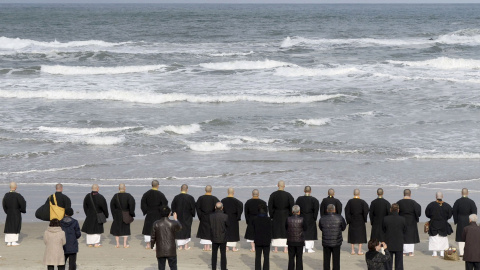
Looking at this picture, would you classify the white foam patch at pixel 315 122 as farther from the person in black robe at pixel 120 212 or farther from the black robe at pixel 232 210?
the black robe at pixel 232 210

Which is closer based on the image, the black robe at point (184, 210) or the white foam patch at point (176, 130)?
the black robe at point (184, 210)

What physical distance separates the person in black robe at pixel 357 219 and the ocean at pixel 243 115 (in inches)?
197

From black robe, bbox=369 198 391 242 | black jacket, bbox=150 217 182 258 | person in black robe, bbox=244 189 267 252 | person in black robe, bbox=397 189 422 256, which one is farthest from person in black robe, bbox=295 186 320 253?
black jacket, bbox=150 217 182 258

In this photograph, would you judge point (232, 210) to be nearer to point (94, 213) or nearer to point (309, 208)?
point (309, 208)

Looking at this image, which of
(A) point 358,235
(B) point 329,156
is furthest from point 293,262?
(B) point 329,156

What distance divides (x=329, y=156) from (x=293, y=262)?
1021 centimetres

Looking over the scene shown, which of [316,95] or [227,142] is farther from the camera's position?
[316,95]

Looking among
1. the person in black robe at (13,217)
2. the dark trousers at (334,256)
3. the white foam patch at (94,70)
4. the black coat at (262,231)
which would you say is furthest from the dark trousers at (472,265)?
the white foam patch at (94,70)

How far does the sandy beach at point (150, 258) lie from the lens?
11.4 meters

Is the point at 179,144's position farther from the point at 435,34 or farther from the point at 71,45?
the point at 435,34

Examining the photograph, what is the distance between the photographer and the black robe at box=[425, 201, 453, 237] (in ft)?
39.9

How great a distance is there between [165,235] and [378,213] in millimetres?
3816

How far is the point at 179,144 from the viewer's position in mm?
22672

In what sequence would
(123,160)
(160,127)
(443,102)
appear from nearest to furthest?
1. (123,160)
2. (160,127)
3. (443,102)
